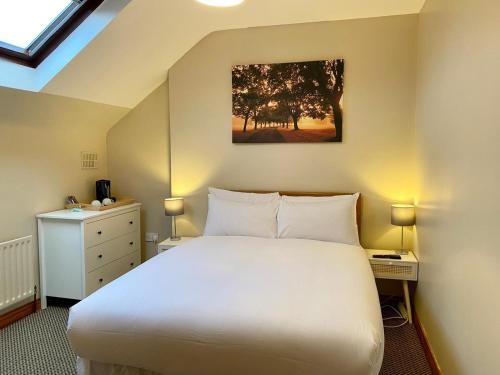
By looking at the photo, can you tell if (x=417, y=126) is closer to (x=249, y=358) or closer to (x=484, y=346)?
(x=484, y=346)

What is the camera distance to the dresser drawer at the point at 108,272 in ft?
9.95

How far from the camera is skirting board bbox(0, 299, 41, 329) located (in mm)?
2721

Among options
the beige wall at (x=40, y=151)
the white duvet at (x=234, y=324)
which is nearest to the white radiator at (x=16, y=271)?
the beige wall at (x=40, y=151)

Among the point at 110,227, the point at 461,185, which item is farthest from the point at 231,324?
the point at 110,227

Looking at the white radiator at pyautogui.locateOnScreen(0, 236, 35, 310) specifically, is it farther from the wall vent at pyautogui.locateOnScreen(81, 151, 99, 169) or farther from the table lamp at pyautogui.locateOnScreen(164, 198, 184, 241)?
the table lamp at pyautogui.locateOnScreen(164, 198, 184, 241)

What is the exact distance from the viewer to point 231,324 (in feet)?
5.16

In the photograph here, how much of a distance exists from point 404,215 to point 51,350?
2694 millimetres

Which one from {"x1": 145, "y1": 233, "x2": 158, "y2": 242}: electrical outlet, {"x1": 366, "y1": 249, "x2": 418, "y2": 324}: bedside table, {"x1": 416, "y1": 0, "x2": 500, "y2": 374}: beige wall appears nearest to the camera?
{"x1": 416, "y1": 0, "x2": 500, "y2": 374}: beige wall

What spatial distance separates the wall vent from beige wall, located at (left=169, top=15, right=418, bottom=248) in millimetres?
819

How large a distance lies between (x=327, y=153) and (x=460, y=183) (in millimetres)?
1538

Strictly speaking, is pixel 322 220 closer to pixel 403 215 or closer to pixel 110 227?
pixel 403 215

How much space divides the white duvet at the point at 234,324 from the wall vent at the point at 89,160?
1.84m

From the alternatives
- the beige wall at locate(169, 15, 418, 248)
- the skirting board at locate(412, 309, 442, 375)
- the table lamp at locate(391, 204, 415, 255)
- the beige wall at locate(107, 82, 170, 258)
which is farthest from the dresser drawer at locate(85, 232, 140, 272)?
the skirting board at locate(412, 309, 442, 375)

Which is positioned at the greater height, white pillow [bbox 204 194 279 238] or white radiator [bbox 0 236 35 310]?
white pillow [bbox 204 194 279 238]
